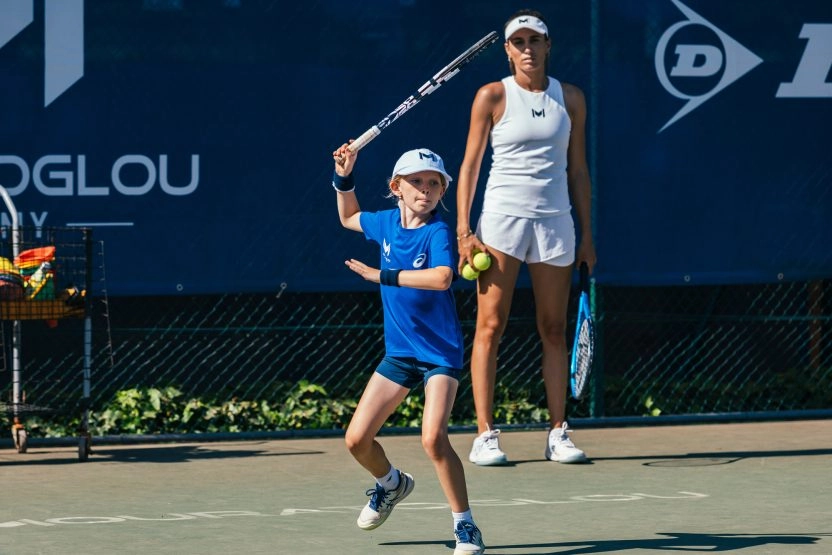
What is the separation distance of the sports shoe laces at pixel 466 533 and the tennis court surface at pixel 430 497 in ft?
0.71

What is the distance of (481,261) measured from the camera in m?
7.90

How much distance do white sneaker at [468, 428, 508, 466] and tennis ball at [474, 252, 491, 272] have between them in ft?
2.77

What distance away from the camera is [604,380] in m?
9.73

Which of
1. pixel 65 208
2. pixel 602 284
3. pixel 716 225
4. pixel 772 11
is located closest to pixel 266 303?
pixel 65 208

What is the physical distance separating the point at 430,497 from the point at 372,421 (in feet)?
4.00

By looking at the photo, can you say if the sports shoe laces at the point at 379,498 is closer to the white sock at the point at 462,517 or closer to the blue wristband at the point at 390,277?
the white sock at the point at 462,517

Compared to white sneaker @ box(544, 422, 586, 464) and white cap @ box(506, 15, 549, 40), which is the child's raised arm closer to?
white cap @ box(506, 15, 549, 40)

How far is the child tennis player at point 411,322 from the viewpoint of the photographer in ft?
20.0

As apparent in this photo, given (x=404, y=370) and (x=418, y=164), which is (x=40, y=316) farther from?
(x=418, y=164)

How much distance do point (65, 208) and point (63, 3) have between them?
43.7 inches

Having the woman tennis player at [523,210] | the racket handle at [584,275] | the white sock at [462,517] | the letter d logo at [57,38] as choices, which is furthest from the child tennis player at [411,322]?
the letter d logo at [57,38]

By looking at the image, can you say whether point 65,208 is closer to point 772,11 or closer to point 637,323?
point 637,323

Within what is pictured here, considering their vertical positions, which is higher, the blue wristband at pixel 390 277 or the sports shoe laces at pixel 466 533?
the blue wristband at pixel 390 277

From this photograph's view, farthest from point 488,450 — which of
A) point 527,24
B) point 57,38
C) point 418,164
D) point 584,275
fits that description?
point 57,38
